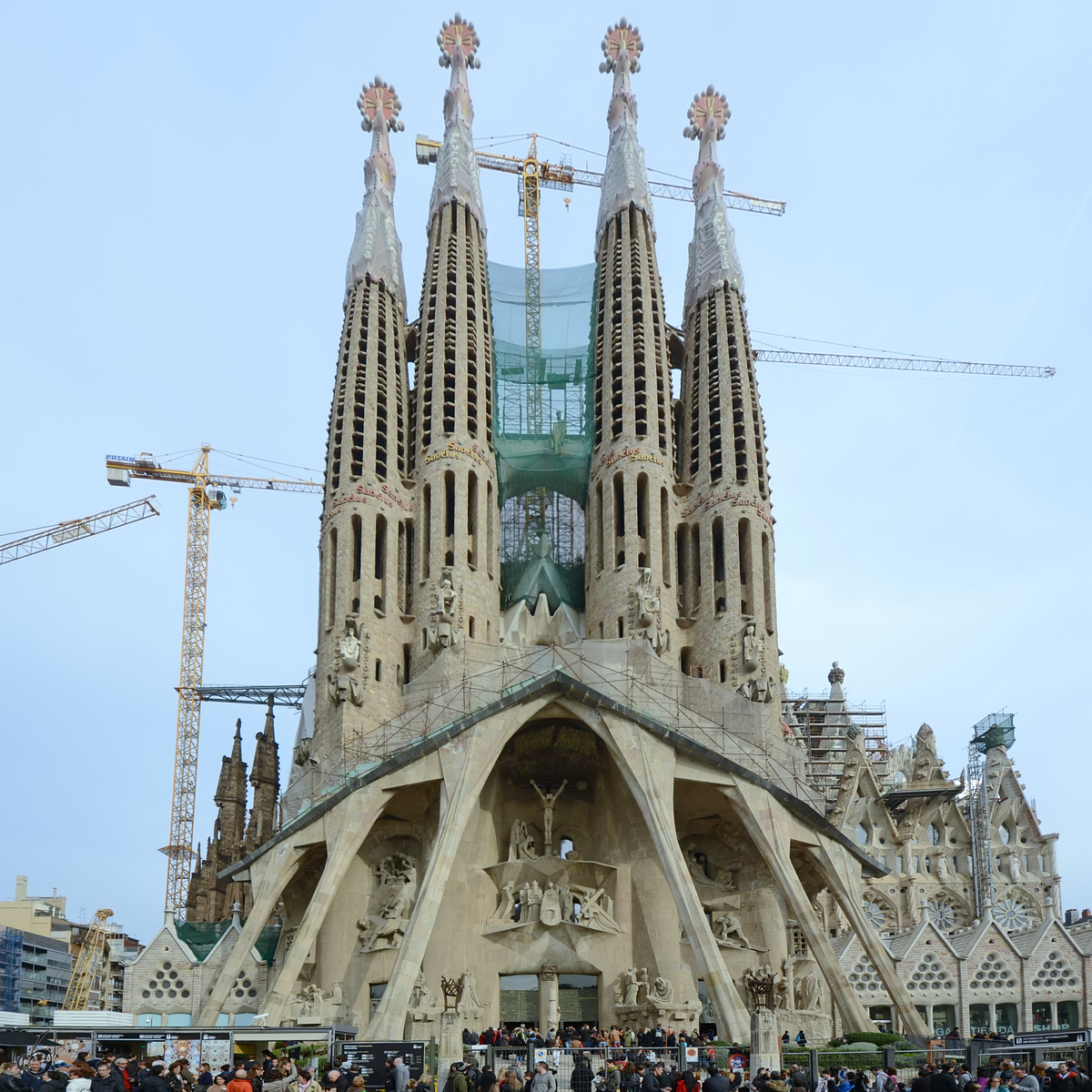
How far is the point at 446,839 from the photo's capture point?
36.4m

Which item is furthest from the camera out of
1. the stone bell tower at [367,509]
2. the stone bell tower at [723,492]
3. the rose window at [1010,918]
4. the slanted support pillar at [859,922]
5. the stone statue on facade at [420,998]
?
the rose window at [1010,918]

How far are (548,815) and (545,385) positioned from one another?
745 inches

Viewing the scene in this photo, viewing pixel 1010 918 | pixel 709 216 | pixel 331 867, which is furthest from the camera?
pixel 709 216

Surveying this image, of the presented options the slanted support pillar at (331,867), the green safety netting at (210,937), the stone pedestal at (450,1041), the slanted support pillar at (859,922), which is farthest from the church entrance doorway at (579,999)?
the stone pedestal at (450,1041)

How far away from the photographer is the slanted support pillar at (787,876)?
35.5 m

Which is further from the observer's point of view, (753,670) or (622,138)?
(622,138)

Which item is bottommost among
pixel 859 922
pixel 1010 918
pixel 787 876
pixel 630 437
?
pixel 1010 918

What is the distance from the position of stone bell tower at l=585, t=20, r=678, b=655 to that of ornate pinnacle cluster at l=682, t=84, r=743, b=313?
2.03 m

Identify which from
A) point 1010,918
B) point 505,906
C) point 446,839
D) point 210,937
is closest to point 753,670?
point 505,906

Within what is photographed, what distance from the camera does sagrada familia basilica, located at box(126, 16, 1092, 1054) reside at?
37.9m

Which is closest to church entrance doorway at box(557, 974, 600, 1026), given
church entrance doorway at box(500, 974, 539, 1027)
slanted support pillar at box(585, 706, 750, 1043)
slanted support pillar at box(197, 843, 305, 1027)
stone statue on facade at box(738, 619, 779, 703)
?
church entrance doorway at box(500, 974, 539, 1027)

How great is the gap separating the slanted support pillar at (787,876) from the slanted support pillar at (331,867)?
10.1 m

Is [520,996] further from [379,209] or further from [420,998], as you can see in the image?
[379,209]

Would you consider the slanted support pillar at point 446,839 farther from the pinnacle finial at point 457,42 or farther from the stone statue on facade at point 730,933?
the pinnacle finial at point 457,42
